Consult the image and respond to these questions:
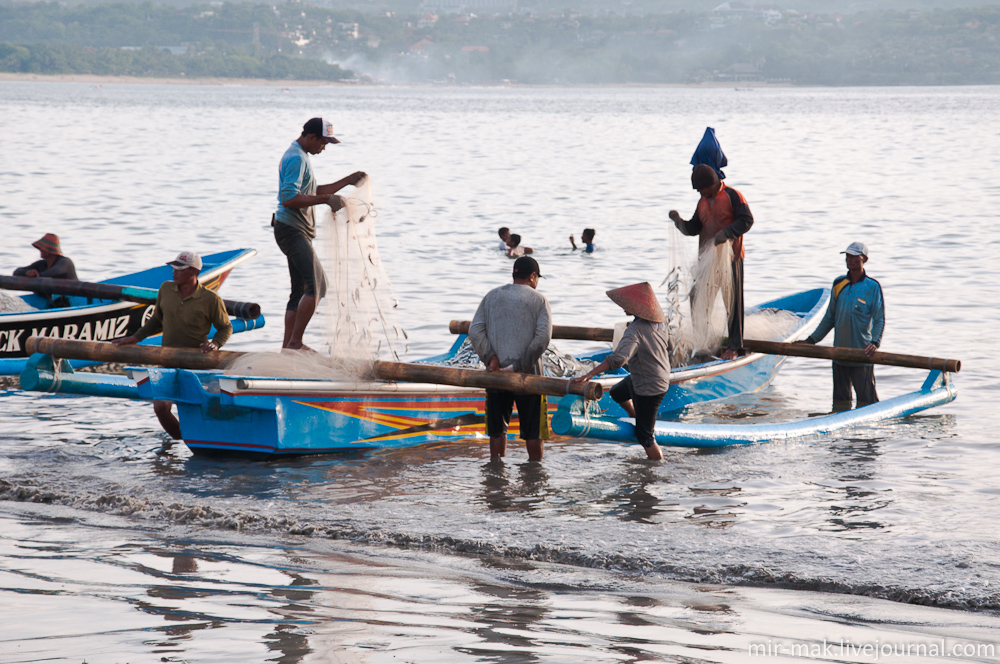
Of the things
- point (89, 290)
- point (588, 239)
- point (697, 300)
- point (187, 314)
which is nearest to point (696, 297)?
point (697, 300)

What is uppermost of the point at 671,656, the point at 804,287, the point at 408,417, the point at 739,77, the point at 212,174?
the point at 739,77

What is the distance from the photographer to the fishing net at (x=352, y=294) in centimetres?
817

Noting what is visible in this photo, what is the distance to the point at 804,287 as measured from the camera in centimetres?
1889

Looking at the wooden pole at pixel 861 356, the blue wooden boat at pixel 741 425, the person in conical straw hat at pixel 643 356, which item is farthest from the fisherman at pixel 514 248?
the person in conical straw hat at pixel 643 356

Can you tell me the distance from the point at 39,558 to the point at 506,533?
2847mm

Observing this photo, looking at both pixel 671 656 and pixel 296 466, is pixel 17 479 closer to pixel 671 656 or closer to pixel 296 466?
pixel 296 466

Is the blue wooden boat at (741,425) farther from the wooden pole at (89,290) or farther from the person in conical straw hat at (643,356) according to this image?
the wooden pole at (89,290)

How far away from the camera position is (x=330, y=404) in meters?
8.29

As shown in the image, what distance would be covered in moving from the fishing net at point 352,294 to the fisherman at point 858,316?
14.6ft

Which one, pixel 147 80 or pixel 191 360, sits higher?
pixel 147 80

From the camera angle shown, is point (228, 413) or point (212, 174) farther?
point (212, 174)

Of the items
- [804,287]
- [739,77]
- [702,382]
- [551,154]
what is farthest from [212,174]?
[739,77]

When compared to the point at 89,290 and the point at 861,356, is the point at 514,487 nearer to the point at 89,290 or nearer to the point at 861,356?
the point at 861,356

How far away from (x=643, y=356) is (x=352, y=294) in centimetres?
229
